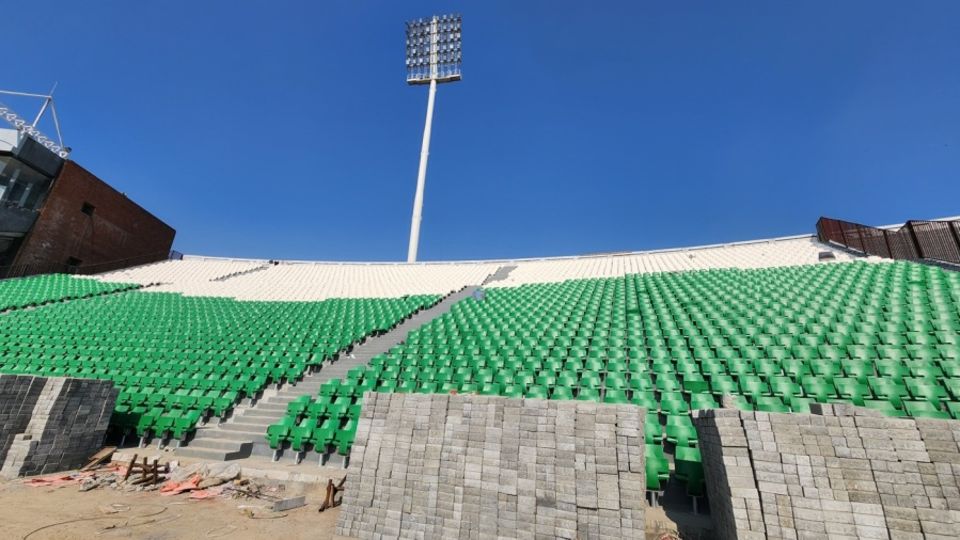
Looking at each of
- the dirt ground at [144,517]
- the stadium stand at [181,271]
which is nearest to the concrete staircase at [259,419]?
the dirt ground at [144,517]

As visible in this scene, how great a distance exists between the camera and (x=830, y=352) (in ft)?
28.1

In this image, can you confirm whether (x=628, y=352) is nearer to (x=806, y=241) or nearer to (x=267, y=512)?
(x=267, y=512)

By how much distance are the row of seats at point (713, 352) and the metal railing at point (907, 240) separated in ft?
4.03

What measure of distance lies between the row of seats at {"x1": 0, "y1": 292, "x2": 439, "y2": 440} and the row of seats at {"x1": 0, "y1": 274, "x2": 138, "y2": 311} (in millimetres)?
1752


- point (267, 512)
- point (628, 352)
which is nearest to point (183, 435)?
point (267, 512)

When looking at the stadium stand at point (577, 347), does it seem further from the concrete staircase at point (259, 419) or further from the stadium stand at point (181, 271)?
the stadium stand at point (181, 271)

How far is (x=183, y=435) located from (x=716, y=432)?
982cm

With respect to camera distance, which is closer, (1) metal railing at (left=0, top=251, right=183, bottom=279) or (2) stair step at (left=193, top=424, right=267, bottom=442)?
(2) stair step at (left=193, top=424, right=267, bottom=442)

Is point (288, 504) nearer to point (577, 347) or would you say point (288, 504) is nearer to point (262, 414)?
point (262, 414)

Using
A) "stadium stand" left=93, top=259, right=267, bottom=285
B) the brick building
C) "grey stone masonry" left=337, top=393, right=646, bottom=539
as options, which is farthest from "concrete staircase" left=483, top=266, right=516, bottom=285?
the brick building

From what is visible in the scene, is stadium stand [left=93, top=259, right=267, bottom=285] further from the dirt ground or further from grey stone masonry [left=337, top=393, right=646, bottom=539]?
grey stone masonry [left=337, top=393, right=646, bottom=539]

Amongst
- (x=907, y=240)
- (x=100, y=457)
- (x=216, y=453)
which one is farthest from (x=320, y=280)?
(x=907, y=240)

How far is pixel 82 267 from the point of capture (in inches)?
1058

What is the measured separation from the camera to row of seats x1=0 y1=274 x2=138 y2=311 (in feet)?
63.7
